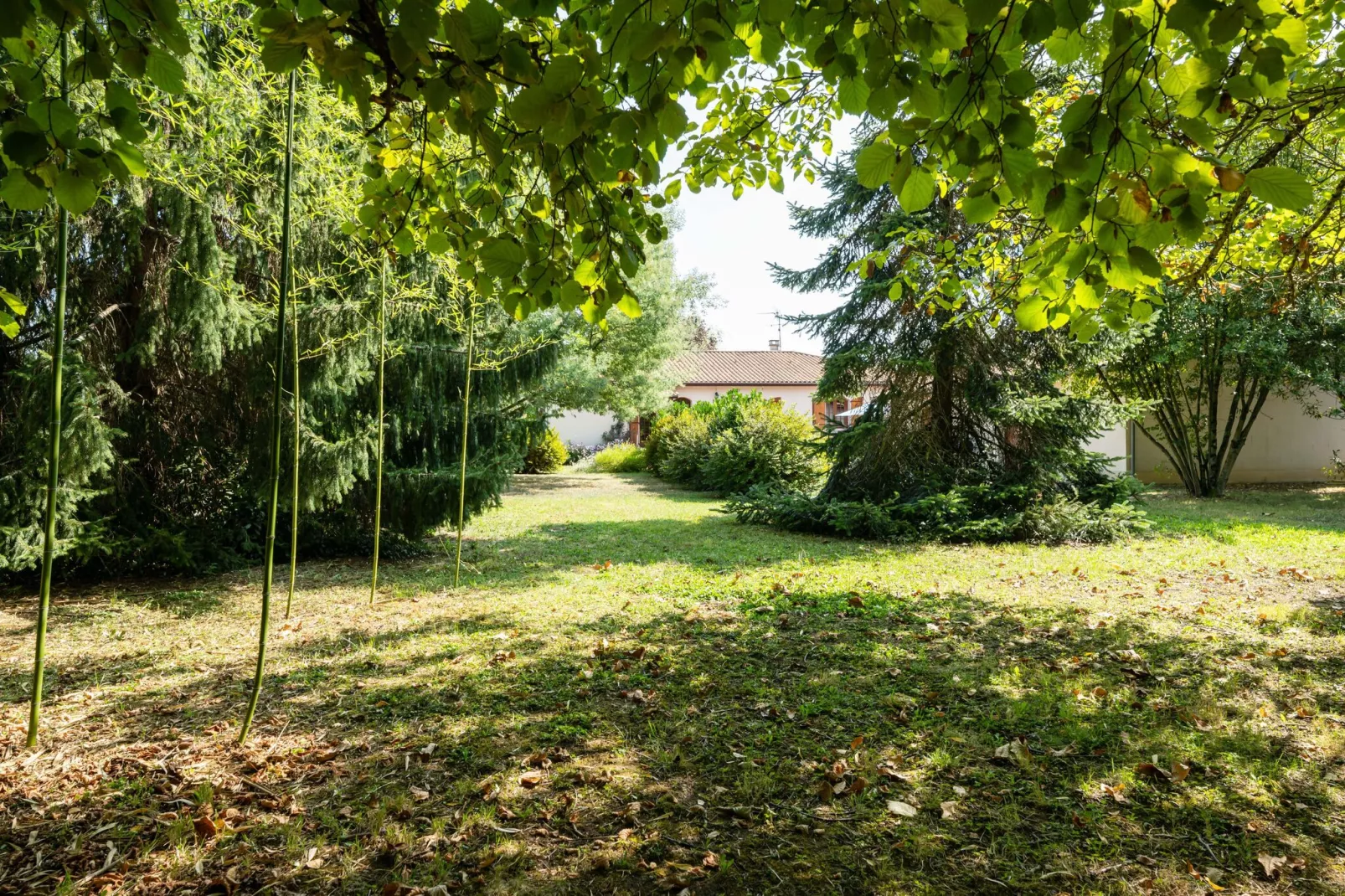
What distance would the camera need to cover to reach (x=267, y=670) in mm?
3840

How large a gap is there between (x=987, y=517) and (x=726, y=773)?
6590 millimetres

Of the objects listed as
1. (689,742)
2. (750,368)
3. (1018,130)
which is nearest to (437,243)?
(1018,130)

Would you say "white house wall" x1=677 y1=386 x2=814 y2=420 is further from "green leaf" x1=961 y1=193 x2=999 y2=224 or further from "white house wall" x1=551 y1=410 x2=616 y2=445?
"green leaf" x1=961 y1=193 x2=999 y2=224

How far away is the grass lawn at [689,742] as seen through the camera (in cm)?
216

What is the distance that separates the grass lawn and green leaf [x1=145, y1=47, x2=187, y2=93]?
2.17 m

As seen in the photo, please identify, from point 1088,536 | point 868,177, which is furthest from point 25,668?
point 1088,536

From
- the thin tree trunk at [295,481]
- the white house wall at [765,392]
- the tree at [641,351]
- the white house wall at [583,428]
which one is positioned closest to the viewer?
the thin tree trunk at [295,481]

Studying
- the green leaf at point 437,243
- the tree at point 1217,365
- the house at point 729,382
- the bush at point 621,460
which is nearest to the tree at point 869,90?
the green leaf at point 437,243

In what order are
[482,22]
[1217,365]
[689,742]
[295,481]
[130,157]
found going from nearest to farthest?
[482,22]
[130,157]
[689,742]
[295,481]
[1217,365]

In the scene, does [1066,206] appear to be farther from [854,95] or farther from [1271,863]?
[1271,863]

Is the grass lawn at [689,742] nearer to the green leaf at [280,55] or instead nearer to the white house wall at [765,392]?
the green leaf at [280,55]

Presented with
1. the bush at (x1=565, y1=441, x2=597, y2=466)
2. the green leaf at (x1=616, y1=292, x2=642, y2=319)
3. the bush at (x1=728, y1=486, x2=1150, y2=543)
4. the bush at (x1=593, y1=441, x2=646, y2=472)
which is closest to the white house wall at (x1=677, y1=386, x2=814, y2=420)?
the bush at (x1=565, y1=441, x2=597, y2=466)

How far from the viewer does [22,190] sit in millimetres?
1461

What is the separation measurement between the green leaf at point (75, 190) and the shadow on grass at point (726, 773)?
1.88 metres
